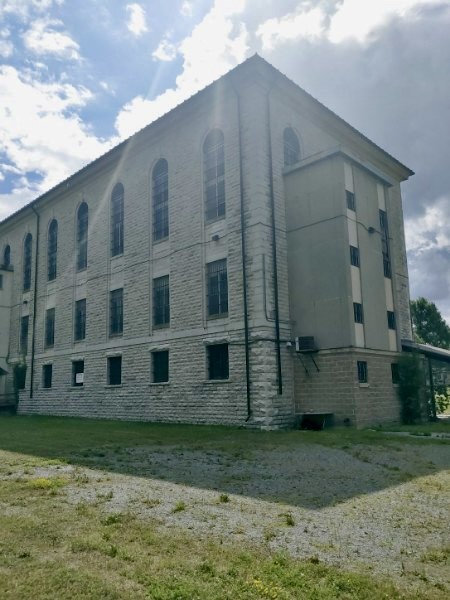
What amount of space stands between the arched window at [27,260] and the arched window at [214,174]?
16945mm

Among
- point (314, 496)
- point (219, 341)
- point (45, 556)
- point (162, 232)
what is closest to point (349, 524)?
point (314, 496)

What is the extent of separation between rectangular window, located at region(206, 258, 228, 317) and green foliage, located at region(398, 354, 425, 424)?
7765 mm

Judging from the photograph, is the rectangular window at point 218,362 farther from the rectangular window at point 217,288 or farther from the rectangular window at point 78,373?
the rectangular window at point 78,373

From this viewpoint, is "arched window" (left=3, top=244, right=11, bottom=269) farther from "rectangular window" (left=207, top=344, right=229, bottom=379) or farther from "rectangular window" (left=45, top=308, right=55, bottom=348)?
"rectangular window" (left=207, top=344, right=229, bottom=379)

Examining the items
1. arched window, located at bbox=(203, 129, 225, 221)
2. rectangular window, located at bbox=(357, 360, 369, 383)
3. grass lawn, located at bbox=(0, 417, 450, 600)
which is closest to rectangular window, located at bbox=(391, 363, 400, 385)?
rectangular window, located at bbox=(357, 360, 369, 383)

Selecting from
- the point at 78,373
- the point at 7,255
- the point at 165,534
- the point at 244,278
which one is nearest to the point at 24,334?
the point at 7,255

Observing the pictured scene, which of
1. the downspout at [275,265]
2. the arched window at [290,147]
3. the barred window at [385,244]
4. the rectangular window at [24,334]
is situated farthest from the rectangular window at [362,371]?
the rectangular window at [24,334]

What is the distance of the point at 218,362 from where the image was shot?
18.9m

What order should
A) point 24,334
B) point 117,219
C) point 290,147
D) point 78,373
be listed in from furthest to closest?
point 24,334 → point 78,373 → point 117,219 → point 290,147

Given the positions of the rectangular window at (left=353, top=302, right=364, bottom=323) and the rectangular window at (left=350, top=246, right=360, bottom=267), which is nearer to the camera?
the rectangular window at (left=353, top=302, right=364, bottom=323)

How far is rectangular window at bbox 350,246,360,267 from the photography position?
61.0 feet

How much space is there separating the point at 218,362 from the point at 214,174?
796 cm

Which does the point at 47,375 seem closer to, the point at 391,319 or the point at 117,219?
the point at 117,219

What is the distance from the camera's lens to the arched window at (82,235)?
27.1 m
